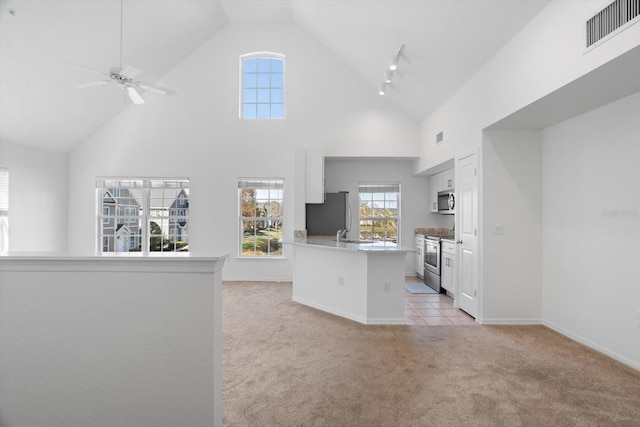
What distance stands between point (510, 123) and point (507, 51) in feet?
2.42

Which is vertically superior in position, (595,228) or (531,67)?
(531,67)

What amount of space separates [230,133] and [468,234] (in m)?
4.73

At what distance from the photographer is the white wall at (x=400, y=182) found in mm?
6980

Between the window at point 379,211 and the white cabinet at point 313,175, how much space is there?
1190mm

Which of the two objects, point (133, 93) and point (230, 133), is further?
point (230, 133)

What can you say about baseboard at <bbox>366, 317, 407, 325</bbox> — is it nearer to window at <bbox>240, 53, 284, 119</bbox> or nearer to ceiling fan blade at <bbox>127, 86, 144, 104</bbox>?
ceiling fan blade at <bbox>127, 86, 144, 104</bbox>

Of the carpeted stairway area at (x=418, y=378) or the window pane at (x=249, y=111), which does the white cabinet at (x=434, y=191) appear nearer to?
the carpeted stairway area at (x=418, y=378)

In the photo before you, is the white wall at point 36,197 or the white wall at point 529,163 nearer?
the white wall at point 529,163

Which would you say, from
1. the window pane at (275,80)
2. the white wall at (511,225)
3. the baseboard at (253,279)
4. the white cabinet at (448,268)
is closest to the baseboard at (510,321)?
the white wall at (511,225)

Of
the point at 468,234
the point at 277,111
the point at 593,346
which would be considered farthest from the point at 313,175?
the point at 593,346

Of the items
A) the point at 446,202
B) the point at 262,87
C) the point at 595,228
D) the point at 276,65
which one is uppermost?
the point at 276,65

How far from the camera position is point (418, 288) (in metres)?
5.85

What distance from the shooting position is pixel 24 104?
5.04 m

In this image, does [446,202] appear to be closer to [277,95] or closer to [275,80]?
[277,95]
